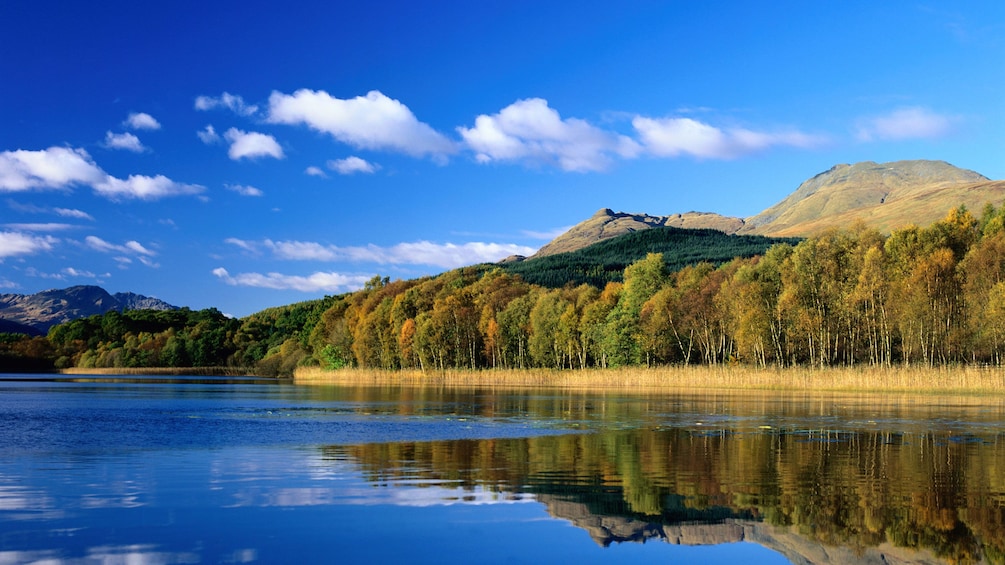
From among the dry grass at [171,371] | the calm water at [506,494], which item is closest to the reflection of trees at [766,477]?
the calm water at [506,494]

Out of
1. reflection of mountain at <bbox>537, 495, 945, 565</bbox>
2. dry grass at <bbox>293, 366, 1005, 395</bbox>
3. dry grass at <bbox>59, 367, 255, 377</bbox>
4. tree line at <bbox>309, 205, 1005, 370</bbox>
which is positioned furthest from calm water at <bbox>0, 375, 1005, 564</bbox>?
dry grass at <bbox>59, 367, 255, 377</bbox>

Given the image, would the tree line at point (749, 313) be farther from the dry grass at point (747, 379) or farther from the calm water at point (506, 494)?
the calm water at point (506, 494)

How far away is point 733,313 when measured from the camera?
8869 centimetres

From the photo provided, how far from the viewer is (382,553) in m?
11.7

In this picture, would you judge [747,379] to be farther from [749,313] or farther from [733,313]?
[733,313]

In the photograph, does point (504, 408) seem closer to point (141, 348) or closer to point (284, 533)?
point (284, 533)

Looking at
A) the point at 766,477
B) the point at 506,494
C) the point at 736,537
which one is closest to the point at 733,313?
the point at 766,477

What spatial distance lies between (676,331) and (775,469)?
7819 centimetres

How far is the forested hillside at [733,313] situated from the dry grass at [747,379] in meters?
8.20

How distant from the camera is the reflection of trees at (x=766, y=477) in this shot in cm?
1378

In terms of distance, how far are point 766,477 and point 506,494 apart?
19.7 feet

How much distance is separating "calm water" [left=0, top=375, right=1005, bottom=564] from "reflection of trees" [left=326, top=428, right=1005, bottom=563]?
64 mm

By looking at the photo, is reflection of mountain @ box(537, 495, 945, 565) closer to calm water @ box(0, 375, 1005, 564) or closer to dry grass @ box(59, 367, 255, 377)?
calm water @ box(0, 375, 1005, 564)

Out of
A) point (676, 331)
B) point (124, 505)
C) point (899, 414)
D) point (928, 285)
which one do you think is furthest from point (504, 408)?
point (676, 331)
